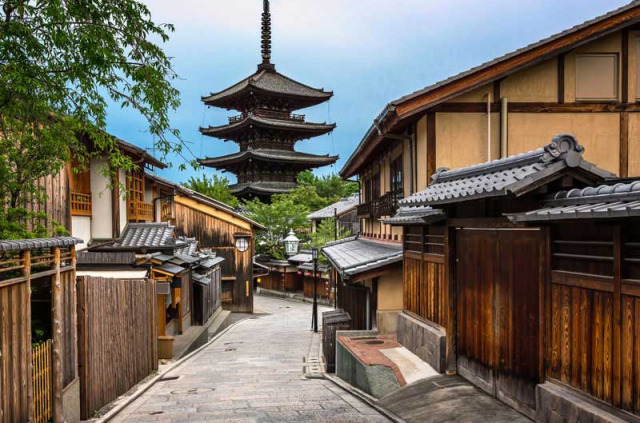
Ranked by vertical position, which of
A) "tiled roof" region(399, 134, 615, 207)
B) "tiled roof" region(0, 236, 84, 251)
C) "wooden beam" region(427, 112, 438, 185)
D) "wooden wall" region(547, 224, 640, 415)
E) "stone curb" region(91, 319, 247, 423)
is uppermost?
"wooden beam" region(427, 112, 438, 185)

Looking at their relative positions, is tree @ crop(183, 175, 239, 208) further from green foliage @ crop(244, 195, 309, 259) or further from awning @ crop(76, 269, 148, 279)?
awning @ crop(76, 269, 148, 279)

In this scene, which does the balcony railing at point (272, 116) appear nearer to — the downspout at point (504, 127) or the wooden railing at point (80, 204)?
the wooden railing at point (80, 204)

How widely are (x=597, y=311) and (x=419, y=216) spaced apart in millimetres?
4874

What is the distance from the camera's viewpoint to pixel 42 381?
6953 millimetres

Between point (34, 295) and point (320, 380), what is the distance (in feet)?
22.9

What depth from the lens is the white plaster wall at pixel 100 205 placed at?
1656 cm

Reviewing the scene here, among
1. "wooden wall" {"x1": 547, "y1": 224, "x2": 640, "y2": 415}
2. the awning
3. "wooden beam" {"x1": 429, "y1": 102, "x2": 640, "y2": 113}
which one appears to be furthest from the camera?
the awning

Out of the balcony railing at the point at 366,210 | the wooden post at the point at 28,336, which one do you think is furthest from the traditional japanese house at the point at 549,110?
the wooden post at the point at 28,336

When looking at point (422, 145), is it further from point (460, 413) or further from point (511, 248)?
point (460, 413)

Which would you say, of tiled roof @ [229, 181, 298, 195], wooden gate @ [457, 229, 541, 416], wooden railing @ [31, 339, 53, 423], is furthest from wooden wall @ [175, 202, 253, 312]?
wooden gate @ [457, 229, 541, 416]

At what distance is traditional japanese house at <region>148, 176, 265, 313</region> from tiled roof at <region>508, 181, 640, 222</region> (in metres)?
24.8

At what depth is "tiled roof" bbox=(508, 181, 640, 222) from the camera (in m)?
4.68

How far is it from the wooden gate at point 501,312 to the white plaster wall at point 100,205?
Answer: 481 inches

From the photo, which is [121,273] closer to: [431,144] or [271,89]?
[431,144]
